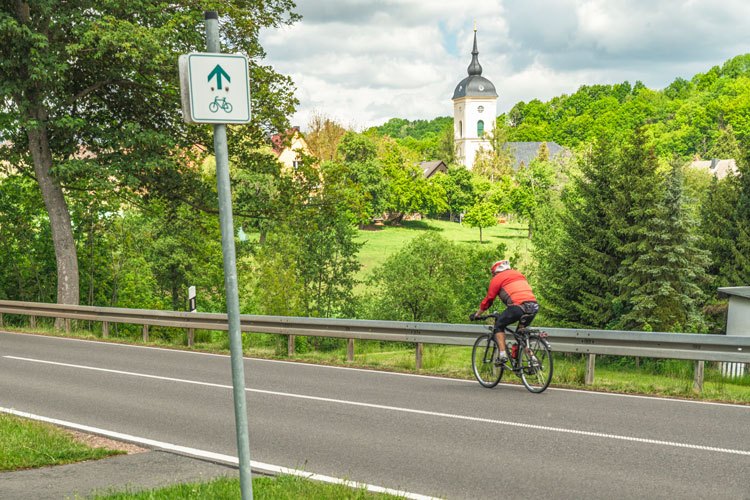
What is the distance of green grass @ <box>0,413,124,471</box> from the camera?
21.5ft

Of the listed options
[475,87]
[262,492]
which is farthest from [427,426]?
[475,87]

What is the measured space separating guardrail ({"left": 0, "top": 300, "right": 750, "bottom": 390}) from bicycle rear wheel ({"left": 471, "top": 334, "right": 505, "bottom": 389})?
27.1 inches

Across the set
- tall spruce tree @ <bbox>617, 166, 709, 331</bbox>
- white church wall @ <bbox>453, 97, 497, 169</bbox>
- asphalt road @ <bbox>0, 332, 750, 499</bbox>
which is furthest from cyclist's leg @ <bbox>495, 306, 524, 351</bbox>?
white church wall @ <bbox>453, 97, 497, 169</bbox>

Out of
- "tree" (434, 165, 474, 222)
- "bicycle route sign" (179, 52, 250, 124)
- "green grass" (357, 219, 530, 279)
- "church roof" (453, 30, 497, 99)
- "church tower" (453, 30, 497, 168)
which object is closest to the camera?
"bicycle route sign" (179, 52, 250, 124)

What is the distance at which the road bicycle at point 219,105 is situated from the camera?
13.1ft

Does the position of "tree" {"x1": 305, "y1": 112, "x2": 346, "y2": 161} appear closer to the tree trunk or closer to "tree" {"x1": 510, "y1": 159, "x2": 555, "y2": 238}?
"tree" {"x1": 510, "y1": 159, "x2": 555, "y2": 238}

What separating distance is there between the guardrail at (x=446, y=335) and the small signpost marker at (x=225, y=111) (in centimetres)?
758

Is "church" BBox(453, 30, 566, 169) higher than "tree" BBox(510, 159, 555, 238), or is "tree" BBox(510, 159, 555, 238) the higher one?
"church" BBox(453, 30, 566, 169)

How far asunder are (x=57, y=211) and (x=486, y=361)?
14.0 meters

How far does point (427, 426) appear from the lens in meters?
8.08

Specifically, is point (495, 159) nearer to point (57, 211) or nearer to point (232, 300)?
point (57, 211)

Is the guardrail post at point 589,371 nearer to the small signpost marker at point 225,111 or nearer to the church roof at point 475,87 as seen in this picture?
the small signpost marker at point 225,111

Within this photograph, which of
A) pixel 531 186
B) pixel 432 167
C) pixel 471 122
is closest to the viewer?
pixel 531 186

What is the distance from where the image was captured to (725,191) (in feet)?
130
